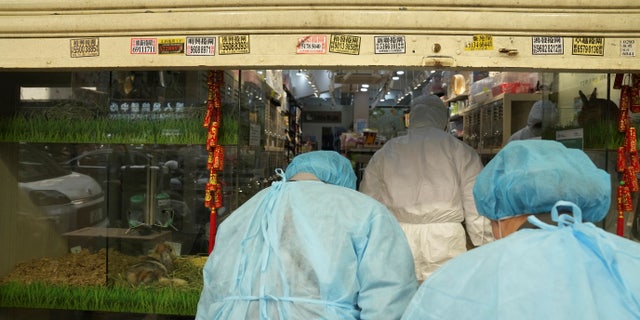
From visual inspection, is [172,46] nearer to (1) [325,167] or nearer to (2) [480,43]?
(1) [325,167]

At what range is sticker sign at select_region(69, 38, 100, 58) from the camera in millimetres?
2338

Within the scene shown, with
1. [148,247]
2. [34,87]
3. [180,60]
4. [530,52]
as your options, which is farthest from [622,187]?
[34,87]

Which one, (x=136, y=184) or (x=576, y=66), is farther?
(x=136, y=184)

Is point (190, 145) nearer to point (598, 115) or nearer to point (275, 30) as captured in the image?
point (275, 30)

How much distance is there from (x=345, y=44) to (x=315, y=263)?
3.38ft

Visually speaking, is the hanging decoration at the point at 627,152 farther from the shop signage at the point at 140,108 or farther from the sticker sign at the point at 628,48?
the shop signage at the point at 140,108

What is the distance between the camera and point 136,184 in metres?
3.30

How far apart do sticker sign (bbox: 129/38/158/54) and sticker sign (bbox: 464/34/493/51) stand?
1438 millimetres

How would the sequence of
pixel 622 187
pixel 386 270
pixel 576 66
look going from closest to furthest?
pixel 386 270 < pixel 576 66 < pixel 622 187

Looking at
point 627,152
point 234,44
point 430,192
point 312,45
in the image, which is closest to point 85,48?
point 234,44

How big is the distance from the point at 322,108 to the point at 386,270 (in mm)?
17635

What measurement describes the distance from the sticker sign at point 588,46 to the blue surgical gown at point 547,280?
1.36m

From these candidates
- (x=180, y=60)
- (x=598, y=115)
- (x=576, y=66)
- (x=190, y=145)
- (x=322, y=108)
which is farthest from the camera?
(x=322, y=108)

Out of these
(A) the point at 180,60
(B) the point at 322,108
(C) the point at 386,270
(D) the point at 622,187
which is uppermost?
(B) the point at 322,108
